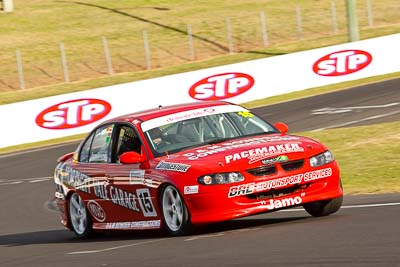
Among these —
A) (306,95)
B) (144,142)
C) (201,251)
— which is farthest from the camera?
(306,95)

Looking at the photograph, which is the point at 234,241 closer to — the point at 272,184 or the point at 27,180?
the point at 272,184

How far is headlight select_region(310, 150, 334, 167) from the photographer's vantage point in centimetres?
1052

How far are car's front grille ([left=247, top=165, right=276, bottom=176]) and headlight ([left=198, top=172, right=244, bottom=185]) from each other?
0.13 metres

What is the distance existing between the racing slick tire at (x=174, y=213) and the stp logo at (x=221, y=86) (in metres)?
19.7

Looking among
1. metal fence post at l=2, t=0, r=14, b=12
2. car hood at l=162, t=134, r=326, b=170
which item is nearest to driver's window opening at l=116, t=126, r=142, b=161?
car hood at l=162, t=134, r=326, b=170

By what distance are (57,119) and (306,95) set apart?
726cm

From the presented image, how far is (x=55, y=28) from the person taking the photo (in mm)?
50469

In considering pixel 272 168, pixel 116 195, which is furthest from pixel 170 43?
pixel 272 168

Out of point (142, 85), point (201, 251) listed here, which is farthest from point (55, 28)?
point (201, 251)

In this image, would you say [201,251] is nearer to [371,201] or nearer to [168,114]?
[168,114]

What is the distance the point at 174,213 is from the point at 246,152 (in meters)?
0.95

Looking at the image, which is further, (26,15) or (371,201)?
(26,15)

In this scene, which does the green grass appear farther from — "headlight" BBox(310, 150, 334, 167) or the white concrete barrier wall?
the white concrete barrier wall

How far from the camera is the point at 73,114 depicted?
1145 inches
